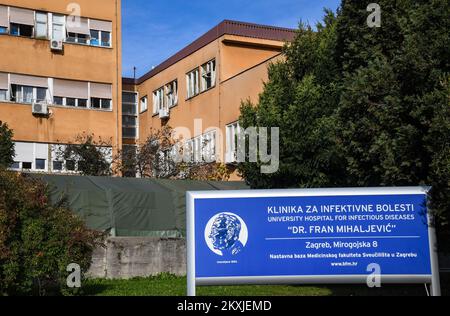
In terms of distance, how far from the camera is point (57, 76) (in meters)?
32.1

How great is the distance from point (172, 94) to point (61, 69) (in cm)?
678

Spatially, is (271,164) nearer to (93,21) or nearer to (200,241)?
(200,241)

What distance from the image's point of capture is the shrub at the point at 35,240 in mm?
12305

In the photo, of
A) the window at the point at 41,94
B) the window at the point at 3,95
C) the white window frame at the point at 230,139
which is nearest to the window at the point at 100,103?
the window at the point at 41,94

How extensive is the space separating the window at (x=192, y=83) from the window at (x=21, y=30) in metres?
7.93

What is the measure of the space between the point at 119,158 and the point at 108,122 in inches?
192

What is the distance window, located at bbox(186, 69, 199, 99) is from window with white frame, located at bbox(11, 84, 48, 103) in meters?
7.05

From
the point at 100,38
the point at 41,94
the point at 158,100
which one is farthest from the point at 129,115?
the point at 41,94

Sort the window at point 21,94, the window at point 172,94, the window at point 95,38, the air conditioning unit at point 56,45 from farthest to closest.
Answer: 1. the window at point 172,94
2. the window at point 95,38
3. the air conditioning unit at point 56,45
4. the window at point 21,94

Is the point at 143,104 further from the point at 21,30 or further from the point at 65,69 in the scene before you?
the point at 21,30

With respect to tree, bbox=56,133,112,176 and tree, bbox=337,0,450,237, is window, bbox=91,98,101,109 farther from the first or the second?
tree, bbox=337,0,450,237

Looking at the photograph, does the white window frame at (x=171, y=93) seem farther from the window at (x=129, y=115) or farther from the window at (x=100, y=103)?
the window at (x=129, y=115)

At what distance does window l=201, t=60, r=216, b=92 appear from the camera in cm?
3186

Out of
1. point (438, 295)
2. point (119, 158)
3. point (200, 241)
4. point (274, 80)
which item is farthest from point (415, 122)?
point (119, 158)
